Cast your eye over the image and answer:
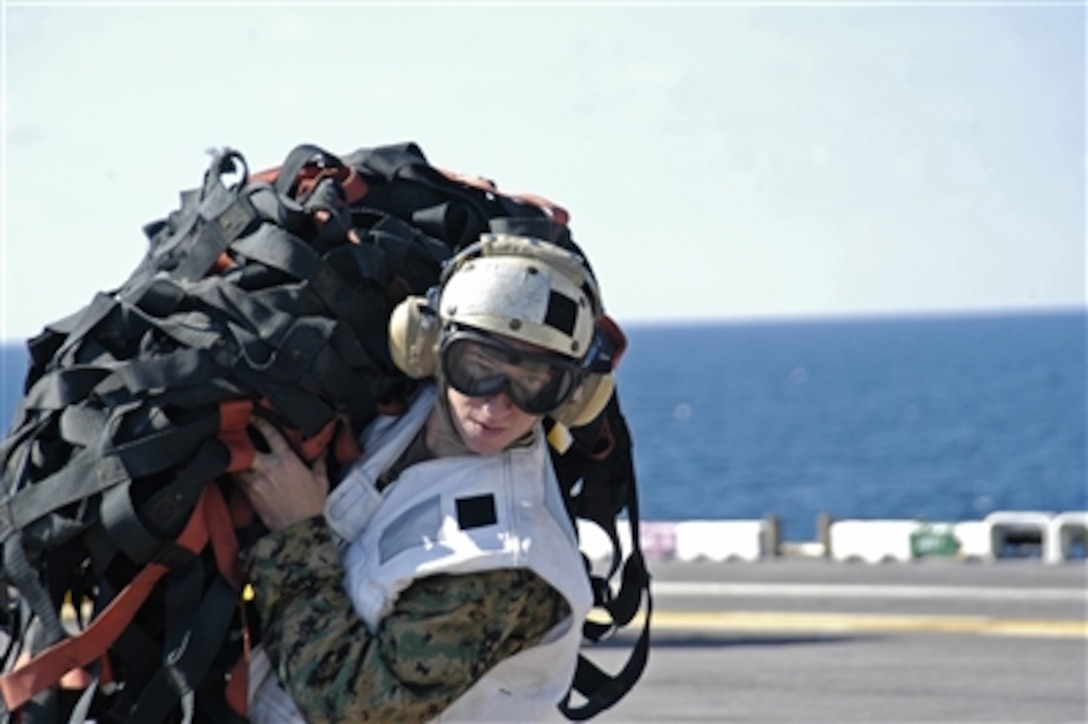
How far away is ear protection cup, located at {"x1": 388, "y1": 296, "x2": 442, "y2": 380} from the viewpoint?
448 centimetres

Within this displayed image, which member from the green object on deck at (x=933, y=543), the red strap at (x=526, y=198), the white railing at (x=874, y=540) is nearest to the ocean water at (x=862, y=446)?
the white railing at (x=874, y=540)

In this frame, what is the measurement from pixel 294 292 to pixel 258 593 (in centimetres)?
64

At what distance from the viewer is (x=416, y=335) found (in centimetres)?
448

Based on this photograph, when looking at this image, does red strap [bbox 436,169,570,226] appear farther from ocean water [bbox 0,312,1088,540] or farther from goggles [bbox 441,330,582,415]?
ocean water [bbox 0,312,1088,540]

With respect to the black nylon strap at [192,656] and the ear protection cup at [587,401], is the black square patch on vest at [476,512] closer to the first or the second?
the ear protection cup at [587,401]

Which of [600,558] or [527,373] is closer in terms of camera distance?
[527,373]

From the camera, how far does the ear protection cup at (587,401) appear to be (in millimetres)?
4574

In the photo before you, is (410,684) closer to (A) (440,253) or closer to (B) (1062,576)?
(A) (440,253)

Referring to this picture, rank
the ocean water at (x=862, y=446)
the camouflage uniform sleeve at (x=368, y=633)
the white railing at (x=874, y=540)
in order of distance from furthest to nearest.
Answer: the ocean water at (x=862, y=446), the white railing at (x=874, y=540), the camouflage uniform sleeve at (x=368, y=633)

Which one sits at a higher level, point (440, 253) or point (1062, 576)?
point (440, 253)

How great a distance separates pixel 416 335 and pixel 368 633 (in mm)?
627

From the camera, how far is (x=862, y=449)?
108 metres

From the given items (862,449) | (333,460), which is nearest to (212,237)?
(333,460)

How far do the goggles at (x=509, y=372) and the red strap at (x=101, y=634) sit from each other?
58 cm
